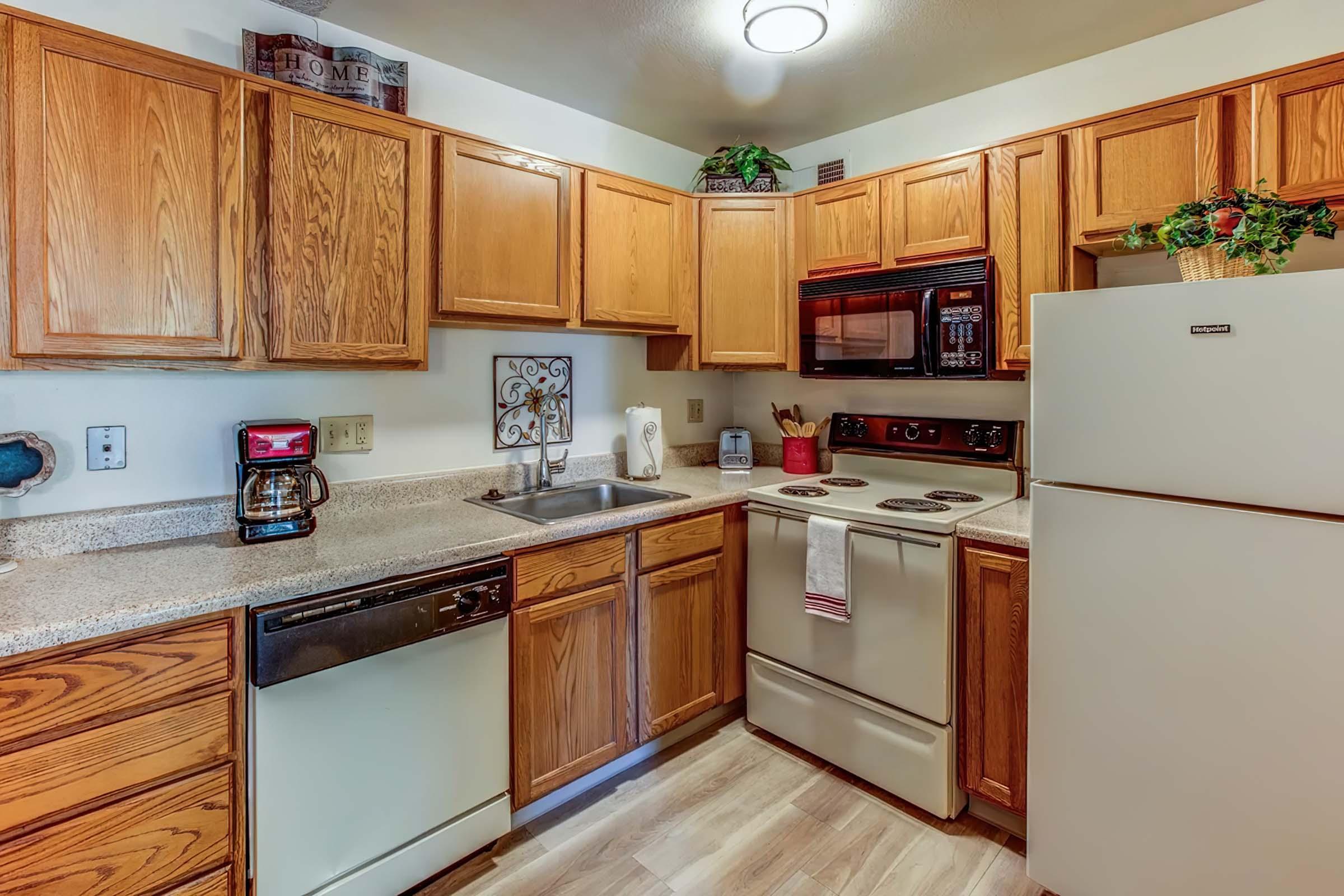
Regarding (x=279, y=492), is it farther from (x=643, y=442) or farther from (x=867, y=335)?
(x=867, y=335)

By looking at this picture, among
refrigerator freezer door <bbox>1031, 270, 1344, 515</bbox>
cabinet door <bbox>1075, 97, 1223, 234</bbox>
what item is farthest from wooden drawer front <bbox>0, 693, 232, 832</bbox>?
cabinet door <bbox>1075, 97, 1223, 234</bbox>

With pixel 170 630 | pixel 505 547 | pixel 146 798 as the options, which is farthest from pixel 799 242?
pixel 146 798

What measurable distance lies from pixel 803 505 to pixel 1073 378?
90cm

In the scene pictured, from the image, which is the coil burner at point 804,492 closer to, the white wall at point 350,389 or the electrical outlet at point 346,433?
the white wall at point 350,389

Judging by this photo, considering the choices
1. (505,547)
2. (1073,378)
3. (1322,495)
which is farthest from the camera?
(505,547)

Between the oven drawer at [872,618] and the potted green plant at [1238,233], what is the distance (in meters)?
0.89

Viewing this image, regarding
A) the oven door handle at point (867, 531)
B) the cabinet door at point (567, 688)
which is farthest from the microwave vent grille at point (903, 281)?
the cabinet door at point (567, 688)

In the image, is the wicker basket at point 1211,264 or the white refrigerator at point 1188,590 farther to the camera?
the wicker basket at point 1211,264

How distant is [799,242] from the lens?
2.65 metres

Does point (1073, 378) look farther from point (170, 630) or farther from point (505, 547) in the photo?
point (170, 630)

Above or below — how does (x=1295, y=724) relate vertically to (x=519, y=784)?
above

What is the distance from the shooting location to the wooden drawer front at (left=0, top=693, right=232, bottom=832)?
109 cm

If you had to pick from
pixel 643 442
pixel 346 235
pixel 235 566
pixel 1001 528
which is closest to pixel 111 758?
pixel 235 566

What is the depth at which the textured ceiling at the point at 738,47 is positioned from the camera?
1.88 metres
